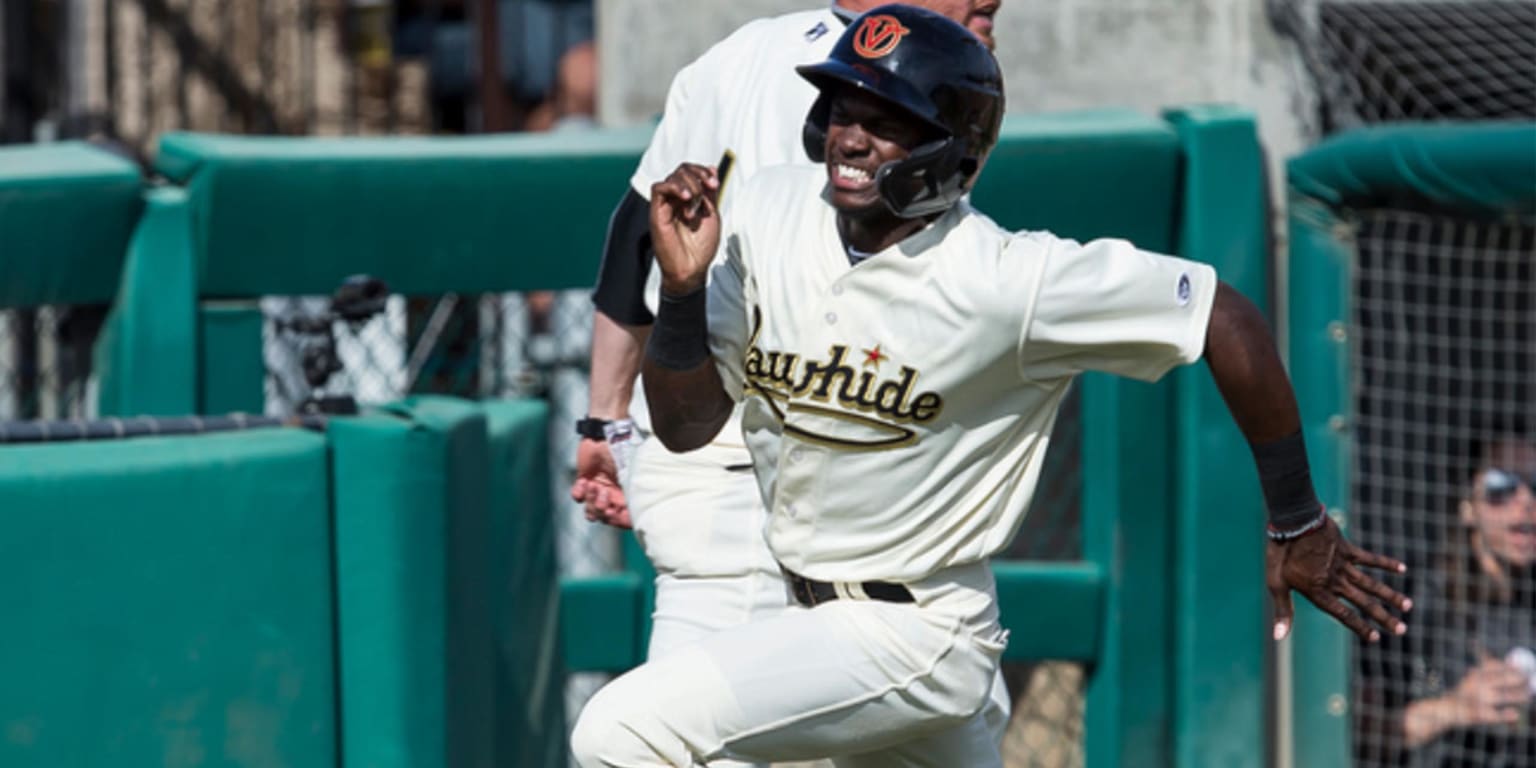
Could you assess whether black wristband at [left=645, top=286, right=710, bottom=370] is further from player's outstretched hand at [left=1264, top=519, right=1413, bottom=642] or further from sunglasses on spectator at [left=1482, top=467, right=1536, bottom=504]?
sunglasses on spectator at [left=1482, top=467, right=1536, bottom=504]

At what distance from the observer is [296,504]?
3643 mm

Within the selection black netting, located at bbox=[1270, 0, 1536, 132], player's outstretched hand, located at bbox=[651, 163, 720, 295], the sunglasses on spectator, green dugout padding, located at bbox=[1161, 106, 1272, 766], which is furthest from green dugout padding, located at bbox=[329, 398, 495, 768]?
black netting, located at bbox=[1270, 0, 1536, 132]

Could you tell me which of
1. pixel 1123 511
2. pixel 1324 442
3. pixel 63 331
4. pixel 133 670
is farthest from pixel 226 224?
pixel 1324 442

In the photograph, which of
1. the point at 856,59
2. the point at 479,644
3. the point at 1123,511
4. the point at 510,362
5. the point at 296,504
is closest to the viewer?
the point at 856,59

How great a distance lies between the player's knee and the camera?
2.64 m

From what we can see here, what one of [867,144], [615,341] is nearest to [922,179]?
[867,144]

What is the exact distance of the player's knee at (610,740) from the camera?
264cm

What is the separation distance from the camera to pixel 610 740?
2650 mm

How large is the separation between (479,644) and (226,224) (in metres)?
1.36

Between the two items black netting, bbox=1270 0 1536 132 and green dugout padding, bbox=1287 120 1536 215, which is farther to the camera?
black netting, bbox=1270 0 1536 132

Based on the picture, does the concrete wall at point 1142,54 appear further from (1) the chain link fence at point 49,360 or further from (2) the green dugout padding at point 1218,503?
(1) the chain link fence at point 49,360

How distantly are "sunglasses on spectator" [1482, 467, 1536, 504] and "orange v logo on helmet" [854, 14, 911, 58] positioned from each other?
301cm

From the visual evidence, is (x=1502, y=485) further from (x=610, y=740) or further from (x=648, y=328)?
(x=610, y=740)

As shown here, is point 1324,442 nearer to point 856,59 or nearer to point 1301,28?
point 1301,28
